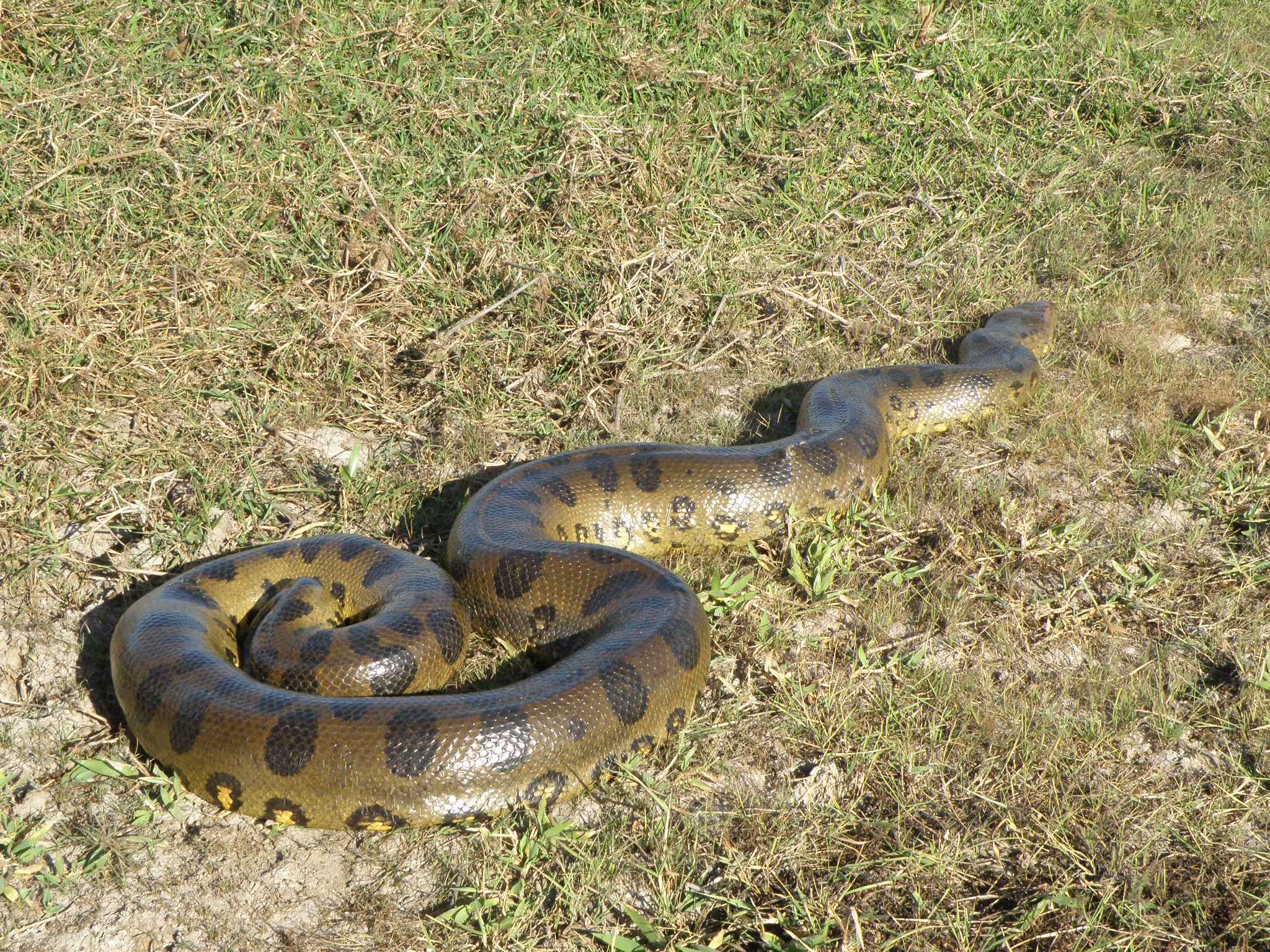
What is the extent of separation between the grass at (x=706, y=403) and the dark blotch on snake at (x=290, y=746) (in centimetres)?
34

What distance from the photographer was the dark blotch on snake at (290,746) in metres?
4.06

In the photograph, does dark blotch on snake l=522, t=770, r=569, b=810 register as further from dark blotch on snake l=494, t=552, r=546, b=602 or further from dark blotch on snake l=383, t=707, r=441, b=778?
dark blotch on snake l=494, t=552, r=546, b=602

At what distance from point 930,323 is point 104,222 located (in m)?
5.39

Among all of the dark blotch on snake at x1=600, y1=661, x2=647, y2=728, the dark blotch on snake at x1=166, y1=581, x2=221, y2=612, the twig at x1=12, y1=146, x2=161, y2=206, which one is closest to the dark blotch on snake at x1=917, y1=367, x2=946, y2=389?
the dark blotch on snake at x1=600, y1=661, x2=647, y2=728

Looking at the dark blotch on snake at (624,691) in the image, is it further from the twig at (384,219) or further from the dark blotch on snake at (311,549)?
the twig at (384,219)

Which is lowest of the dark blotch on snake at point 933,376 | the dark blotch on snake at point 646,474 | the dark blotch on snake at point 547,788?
the dark blotch on snake at point 933,376

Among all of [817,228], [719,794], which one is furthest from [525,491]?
[817,228]

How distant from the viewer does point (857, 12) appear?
918 centimetres

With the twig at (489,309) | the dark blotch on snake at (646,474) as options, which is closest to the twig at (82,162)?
the twig at (489,309)

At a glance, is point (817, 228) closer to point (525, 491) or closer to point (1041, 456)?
point (1041, 456)

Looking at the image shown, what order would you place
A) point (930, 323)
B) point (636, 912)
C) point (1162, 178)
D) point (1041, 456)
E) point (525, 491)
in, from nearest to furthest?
1. point (636, 912)
2. point (525, 491)
3. point (1041, 456)
4. point (930, 323)
5. point (1162, 178)

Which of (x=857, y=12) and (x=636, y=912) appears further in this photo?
(x=857, y=12)

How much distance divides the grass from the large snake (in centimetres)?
19

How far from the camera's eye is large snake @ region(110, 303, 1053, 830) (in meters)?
4.10
